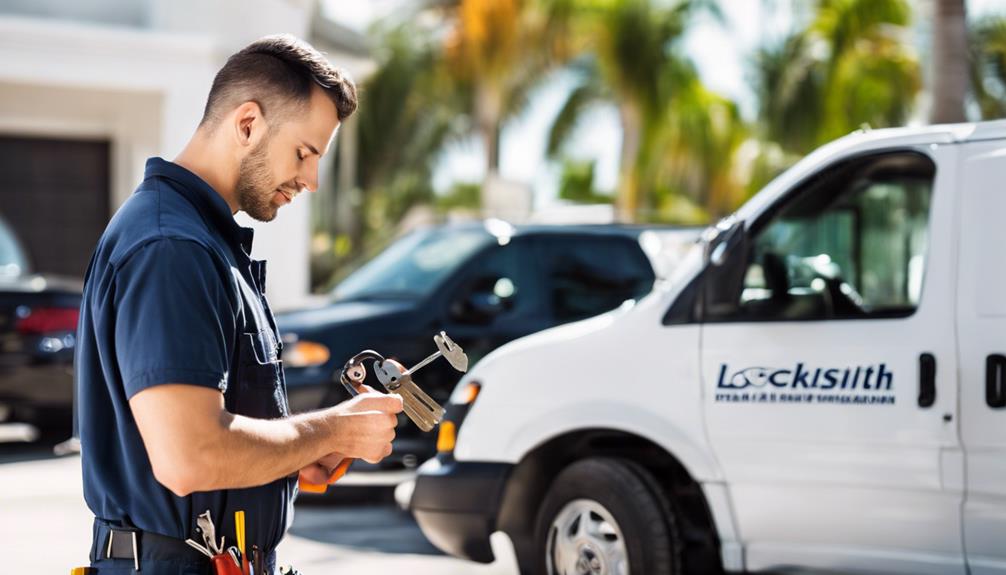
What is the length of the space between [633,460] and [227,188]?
11.6 ft

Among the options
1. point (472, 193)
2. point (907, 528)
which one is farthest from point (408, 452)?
point (472, 193)

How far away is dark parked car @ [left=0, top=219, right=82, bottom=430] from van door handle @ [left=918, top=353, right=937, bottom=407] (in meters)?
7.24

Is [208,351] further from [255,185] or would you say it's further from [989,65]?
[989,65]

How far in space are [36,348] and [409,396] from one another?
8544 millimetres

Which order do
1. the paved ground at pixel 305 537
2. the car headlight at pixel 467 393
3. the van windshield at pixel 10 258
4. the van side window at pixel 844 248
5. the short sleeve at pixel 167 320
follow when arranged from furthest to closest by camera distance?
the van windshield at pixel 10 258, the paved ground at pixel 305 537, the car headlight at pixel 467 393, the van side window at pixel 844 248, the short sleeve at pixel 167 320

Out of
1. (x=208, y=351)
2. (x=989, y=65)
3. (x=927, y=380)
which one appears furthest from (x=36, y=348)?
(x=989, y=65)

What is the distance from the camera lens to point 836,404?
5.07 metres

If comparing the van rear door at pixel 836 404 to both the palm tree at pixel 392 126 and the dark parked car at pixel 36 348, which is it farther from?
the palm tree at pixel 392 126

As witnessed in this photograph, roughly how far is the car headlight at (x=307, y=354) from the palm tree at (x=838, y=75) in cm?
1674

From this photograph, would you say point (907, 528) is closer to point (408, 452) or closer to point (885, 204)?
point (885, 204)

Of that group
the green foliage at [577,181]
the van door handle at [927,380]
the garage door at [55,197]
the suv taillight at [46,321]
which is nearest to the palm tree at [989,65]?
the garage door at [55,197]

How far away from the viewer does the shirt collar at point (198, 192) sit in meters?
2.40

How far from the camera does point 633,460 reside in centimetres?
573

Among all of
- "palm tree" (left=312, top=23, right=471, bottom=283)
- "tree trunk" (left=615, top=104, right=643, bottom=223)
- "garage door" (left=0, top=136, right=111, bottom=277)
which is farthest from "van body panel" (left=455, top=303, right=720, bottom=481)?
"palm tree" (left=312, top=23, right=471, bottom=283)
